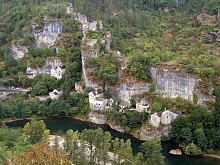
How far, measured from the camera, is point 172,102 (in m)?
39.4

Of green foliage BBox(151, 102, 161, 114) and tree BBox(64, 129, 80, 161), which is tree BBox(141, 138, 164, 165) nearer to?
tree BBox(64, 129, 80, 161)

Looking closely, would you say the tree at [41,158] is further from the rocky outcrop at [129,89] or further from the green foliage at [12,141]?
the rocky outcrop at [129,89]

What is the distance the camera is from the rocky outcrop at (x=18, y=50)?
54719mm

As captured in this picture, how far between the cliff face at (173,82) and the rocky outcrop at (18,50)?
2315 cm

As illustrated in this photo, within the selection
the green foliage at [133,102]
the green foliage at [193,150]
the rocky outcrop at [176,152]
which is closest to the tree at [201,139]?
the green foliage at [193,150]

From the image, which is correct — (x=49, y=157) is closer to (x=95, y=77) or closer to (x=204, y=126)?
(x=204, y=126)

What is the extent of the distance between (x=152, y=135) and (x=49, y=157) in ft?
77.3

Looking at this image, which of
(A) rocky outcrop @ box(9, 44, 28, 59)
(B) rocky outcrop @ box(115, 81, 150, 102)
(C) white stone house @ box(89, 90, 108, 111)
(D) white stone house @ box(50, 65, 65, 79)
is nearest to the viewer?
(B) rocky outcrop @ box(115, 81, 150, 102)

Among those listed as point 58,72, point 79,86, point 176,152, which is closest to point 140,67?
point 79,86

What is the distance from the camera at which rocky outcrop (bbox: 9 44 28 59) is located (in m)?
54.7

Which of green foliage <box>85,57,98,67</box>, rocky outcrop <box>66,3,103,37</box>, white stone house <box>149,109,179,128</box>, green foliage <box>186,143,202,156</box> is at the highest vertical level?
rocky outcrop <box>66,3,103,37</box>

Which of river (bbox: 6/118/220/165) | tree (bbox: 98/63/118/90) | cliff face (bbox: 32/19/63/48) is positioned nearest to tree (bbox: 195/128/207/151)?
river (bbox: 6/118/220/165)

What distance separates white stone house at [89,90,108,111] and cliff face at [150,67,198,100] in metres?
6.91

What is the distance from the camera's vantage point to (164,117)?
37.6 meters
